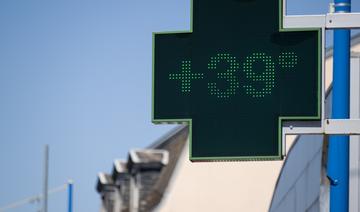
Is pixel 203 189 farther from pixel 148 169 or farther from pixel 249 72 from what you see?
pixel 249 72

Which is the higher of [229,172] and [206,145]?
[206,145]

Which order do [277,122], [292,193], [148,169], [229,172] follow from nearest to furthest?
[277,122], [292,193], [229,172], [148,169]

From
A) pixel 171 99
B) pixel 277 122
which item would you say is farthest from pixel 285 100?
pixel 171 99

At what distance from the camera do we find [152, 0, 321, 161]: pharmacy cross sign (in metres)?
13.4

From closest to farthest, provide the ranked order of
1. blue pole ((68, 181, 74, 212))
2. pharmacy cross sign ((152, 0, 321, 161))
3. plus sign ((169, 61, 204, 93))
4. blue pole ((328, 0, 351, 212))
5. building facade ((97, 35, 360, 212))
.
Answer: pharmacy cross sign ((152, 0, 321, 161)) → plus sign ((169, 61, 204, 93)) → blue pole ((328, 0, 351, 212)) → building facade ((97, 35, 360, 212)) → blue pole ((68, 181, 74, 212))

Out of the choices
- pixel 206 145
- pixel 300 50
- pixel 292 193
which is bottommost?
pixel 292 193

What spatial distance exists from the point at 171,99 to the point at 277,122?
1.20m

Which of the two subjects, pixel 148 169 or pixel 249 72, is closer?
pixel 249 72

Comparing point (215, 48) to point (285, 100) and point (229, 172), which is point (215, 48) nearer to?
point (285, 100)

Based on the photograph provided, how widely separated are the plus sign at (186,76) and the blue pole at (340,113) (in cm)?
332

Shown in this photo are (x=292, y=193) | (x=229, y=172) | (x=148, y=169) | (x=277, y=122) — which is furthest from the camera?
(x=148, y=169)

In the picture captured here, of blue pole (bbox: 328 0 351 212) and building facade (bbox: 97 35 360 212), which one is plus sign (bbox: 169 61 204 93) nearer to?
building facade (bbox: 97 35 360 212)

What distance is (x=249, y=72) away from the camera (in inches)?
528

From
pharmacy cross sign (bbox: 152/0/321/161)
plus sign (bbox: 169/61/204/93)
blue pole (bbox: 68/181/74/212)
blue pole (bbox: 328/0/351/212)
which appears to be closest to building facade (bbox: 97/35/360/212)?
blue pole (bbox: 328/0/351/212)
